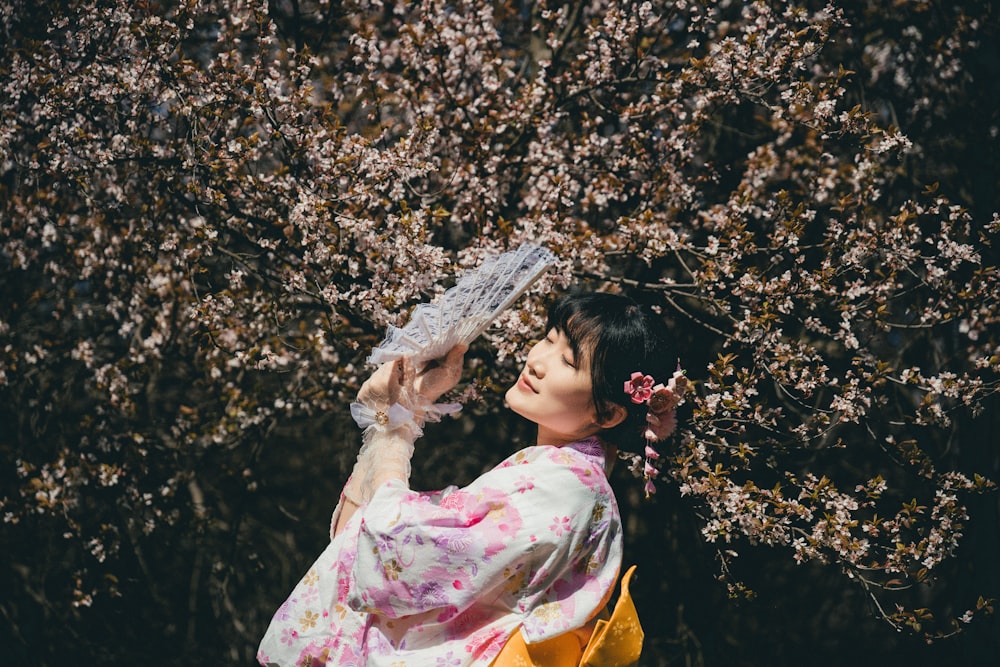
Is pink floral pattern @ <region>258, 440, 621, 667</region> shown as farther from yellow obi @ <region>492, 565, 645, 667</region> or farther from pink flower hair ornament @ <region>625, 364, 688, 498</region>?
pink flower hair ornament @ <region>625, 364, 688, 498</region>

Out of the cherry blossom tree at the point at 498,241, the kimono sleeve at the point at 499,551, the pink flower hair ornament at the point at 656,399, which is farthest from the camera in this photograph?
the cherry blossom tree at the point at 498,241

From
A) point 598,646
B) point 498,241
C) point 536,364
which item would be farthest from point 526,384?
point 498,241

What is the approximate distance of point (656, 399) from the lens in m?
2.34

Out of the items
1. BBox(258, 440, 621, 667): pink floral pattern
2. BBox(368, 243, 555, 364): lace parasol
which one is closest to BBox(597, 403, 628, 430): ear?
BBox(258, 440, 621, 667): pink floral pattern

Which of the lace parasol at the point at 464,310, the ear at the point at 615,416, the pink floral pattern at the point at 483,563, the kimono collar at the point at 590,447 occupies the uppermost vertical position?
the lace parasol at the point at 464,310

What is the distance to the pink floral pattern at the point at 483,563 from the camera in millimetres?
2178

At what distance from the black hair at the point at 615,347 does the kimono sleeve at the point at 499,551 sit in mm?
228

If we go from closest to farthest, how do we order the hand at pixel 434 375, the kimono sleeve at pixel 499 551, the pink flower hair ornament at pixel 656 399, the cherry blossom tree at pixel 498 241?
the kimono sleeve at pixel 499 551, the pink flower hair ornament at pixel 656 399, the hand at pixel 434 375, the cherry blossom tree at pixel 498 241

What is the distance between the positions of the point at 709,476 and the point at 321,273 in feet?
4.70

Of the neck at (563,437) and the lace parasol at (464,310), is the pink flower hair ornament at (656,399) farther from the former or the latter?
the lace parasol at (464,310)

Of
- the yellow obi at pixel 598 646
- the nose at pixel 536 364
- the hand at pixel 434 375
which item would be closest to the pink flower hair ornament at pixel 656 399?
the nose at pixel 536 364

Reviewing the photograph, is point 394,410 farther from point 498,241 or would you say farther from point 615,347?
point 498,241

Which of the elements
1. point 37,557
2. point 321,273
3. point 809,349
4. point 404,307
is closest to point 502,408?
point 404,307

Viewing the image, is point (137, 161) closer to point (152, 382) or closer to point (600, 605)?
point (152, 382)
